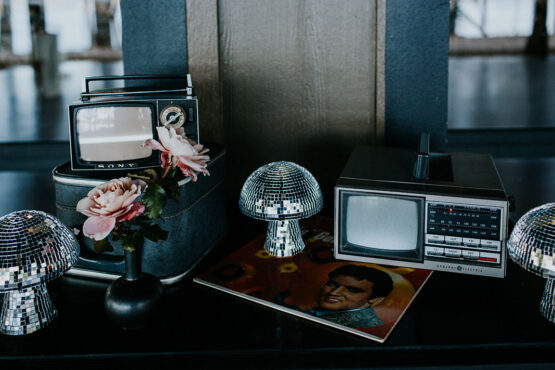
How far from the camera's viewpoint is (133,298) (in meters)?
0.94

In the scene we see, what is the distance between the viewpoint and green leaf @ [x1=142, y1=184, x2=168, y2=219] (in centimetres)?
92

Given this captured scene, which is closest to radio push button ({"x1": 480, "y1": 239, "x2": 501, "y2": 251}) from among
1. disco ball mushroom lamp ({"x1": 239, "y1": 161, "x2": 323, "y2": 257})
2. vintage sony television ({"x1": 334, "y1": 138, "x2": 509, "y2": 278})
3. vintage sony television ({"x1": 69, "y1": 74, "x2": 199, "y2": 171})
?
vintage sony television ({"x1": 334, "y1": 138, "x2": 509, "y2": 278})

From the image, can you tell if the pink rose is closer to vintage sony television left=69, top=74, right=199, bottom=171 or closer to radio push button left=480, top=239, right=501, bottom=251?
vintage sony television left=69, top=74, right=199, bottom=171

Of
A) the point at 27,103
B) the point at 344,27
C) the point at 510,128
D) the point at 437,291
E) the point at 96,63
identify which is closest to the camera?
the point at 437,291

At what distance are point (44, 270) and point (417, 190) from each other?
68 centimetres

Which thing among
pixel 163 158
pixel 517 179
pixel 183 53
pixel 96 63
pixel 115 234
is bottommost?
pixel 517 179

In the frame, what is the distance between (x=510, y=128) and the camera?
168 inches

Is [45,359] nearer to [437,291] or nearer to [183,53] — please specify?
[437,291]

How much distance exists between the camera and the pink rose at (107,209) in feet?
2.87

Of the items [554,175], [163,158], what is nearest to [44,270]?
[163,158]

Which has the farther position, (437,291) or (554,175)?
(554,175)

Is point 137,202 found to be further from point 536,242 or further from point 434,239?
point 536,242

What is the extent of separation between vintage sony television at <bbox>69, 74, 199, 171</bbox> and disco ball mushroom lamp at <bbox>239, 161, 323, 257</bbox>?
0.20m

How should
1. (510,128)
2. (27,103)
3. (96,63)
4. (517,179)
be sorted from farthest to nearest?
(96,63), (27,103), (510,128), (517,179)
